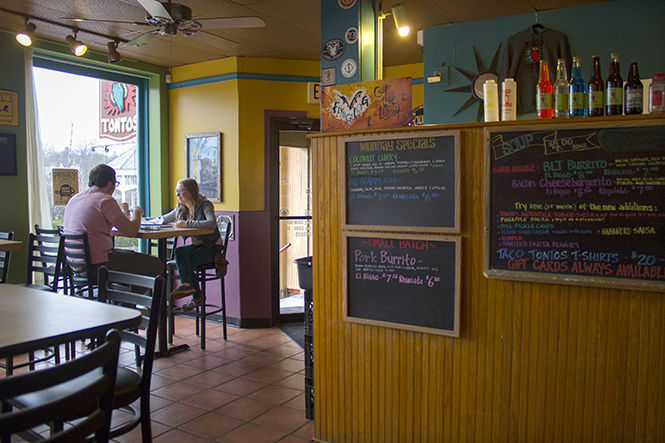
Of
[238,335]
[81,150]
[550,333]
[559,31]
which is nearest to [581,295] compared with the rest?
[550,333]

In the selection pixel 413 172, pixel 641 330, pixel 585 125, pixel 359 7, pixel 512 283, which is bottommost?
pixel 641 330

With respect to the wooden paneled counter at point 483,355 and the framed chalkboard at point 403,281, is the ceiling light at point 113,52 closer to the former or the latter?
the wooden paneled counter at point 483,355

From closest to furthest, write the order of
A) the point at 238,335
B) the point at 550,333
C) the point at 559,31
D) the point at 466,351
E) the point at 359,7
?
the point at 550,333
the point at 466,351
the point at 359,7
the point at 559,31
the point at 238,335

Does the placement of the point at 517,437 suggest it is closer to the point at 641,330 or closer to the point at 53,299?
the point at 641,330

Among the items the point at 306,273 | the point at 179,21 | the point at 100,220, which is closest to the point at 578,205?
the point at 306,273

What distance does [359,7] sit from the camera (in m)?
3.05

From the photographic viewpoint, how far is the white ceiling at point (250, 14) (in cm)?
401

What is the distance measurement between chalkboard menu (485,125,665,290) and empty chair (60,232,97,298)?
9.48 ft

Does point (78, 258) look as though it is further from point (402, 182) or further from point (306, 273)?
point (402, 182)

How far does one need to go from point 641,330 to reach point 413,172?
3.76 feet

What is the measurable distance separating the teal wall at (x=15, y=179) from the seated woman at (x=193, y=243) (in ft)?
4.58

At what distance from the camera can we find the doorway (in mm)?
5633

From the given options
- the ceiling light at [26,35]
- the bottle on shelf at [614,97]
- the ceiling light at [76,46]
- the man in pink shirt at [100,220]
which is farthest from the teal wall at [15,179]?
the bottle on shelf at [614,97]

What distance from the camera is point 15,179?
4.71 m
